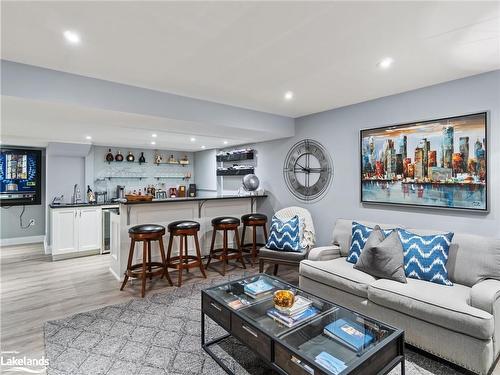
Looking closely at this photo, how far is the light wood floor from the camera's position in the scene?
8.14ft

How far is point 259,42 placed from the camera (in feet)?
6.76

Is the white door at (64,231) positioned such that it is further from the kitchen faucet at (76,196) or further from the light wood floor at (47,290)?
the kitchen faucet at (76,196)

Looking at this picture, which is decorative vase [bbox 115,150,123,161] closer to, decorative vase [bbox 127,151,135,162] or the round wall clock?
Answer: decorative vase [bbox 127,151,135,162]

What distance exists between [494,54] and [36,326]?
4800 millimetres

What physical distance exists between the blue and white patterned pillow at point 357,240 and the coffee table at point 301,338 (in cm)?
103

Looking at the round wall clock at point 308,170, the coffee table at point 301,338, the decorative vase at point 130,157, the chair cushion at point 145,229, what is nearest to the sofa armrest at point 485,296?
the coffee table at point 301,338

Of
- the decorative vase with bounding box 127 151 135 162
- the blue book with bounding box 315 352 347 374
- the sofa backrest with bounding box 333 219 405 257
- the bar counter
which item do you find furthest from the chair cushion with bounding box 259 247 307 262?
the decorative vase with bounding box 127 151 135 162

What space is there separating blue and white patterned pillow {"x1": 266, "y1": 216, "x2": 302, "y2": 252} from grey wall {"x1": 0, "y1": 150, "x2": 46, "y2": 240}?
551cm

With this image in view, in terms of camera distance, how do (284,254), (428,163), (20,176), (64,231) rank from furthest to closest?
(20,176)
(64,231)
(284,254)
(428,163)

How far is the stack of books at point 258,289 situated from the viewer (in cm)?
234

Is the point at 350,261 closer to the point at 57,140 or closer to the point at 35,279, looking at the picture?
the point at 35,279

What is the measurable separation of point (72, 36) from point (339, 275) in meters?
3.09

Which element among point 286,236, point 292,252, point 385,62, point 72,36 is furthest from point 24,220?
point 385,62

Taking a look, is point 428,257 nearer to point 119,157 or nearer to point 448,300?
point 448,300
